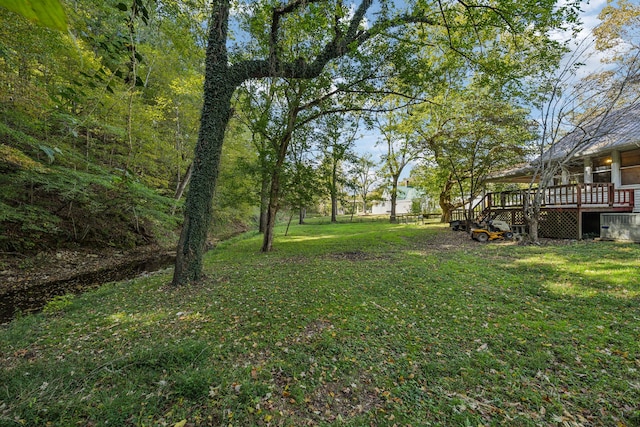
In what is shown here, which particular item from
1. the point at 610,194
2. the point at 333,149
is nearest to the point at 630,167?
the point at 610,194

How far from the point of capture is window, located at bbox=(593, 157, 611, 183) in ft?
37.2

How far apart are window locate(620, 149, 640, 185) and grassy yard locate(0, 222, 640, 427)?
289 inches

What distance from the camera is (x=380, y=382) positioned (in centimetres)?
281

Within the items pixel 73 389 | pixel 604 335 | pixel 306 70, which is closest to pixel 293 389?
pixel 73 389

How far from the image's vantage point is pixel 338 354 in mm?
3205

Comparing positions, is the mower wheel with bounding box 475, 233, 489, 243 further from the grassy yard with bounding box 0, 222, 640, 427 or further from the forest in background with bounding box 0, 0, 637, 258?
the grassy yard with bounding box 0, 222, 640, 427

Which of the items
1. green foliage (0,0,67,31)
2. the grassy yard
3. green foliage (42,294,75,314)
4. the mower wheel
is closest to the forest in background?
green foliage (42,294,75,314)

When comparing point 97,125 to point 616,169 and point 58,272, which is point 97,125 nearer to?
point 58,272

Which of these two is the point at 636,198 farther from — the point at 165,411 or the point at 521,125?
the point at 165,411

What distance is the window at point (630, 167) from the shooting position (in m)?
10.2

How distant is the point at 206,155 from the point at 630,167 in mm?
14896

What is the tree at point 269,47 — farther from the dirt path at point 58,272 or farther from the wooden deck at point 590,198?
the wooden deck at point 590,198

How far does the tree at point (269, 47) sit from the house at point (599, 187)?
5.00 meters

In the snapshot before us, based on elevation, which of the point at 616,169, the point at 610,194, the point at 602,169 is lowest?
the point at 610,194
